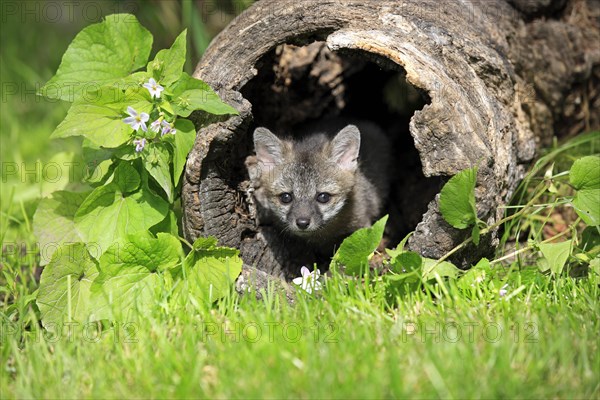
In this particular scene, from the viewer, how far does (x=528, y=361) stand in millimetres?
2760

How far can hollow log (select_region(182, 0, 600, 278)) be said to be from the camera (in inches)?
148

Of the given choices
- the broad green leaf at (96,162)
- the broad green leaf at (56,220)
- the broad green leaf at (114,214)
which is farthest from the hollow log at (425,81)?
the broad green leaf at (56,220)

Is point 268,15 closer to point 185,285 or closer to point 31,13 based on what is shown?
point 185,285

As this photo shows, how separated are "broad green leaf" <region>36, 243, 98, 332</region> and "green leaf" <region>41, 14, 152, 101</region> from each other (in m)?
0.91

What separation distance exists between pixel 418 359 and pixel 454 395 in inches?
10.5

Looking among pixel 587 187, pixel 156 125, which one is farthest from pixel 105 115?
pixel 587 187

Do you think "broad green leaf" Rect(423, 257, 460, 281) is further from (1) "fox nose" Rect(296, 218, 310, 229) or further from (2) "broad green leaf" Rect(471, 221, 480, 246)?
(1) "fox nose" Rect(296, 218, 310, 229)

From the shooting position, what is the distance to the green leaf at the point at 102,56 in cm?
396

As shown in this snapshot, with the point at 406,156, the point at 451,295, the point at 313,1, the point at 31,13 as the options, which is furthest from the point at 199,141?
the point at 31,13

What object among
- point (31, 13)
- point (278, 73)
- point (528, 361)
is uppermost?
point (31, 13)

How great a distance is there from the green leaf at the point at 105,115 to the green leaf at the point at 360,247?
1340 millimetres

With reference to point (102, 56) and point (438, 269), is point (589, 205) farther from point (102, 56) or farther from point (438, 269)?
point (102, 56)

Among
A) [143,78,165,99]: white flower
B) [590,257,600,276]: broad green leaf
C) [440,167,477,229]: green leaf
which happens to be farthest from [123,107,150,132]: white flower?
[590,257,600,276]: broad green leaf

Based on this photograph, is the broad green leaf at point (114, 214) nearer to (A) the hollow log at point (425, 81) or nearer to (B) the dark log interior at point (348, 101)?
(A) the hollow log at point (425, 81)
